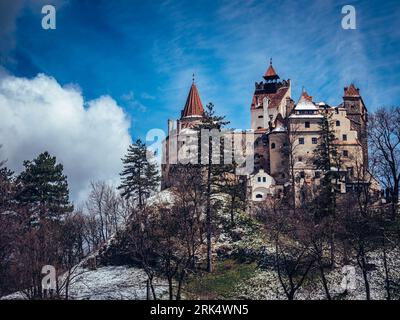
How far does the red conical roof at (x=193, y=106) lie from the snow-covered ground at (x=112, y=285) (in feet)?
81.2

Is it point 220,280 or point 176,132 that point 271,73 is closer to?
point 176,132

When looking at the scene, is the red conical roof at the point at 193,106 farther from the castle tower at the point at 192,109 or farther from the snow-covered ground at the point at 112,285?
the snow-covered ground at the point at 112,285

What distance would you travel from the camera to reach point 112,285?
2758cm

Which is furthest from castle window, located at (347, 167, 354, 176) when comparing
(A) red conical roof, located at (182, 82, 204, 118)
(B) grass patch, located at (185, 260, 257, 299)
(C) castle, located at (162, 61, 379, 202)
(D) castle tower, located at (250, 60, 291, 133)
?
(A) red conical roof, located at (182, 82, 204, 118)

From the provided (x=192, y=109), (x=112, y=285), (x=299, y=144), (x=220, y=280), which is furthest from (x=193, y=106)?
(x=112, y=285)

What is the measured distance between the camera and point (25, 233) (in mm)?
27875

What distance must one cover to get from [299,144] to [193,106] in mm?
13686

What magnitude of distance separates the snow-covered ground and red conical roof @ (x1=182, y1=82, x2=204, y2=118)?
24.7m

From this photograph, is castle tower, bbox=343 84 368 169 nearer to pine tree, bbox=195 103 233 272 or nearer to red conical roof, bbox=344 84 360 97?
red conical roof, bbox=344 84 360 97

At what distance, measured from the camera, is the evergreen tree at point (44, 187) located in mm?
33625

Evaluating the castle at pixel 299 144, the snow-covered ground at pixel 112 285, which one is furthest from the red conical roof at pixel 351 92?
the snow-covered ground at pixel 112 285
